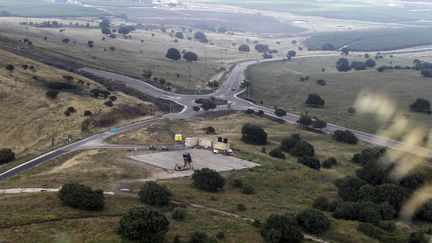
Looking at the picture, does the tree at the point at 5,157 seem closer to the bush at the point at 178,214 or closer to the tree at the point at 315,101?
the bush at the point at 178,214

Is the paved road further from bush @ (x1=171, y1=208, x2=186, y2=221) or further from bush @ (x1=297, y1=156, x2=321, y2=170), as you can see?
bush @ (x1=171, y1=208, x2=186, y2=221)

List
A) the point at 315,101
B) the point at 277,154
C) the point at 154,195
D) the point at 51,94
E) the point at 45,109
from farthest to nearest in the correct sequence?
1. the point at 315,101
2. the point at 51,94
3. the point at 45,109
4. the point at 277,154
5. the point at 154,195

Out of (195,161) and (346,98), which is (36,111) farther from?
(346,98)

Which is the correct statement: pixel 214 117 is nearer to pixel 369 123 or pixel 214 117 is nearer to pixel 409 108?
pixel 369 123

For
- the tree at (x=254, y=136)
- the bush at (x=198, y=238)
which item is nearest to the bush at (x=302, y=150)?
the tree at (x=254, y=136)

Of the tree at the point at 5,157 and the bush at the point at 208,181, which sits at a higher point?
the bush at the point at 208,181

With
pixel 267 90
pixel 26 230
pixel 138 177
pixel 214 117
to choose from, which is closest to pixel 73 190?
pixel 26 230

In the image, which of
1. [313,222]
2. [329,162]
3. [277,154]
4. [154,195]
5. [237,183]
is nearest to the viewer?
[313,222]

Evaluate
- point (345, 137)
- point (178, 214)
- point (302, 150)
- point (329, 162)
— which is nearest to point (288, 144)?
point (302, 150)
